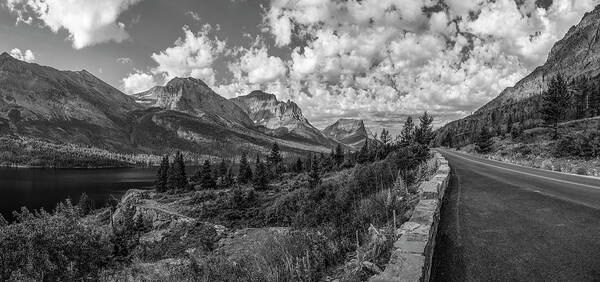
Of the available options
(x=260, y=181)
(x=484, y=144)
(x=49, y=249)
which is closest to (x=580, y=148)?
(x=484, y=144)

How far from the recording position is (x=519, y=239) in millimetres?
6031

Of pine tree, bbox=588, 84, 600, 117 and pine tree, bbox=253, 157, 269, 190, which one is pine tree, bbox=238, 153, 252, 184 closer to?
pine tree, bbox=253, 157, 269, 190

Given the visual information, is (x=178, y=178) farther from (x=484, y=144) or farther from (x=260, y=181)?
(x=484, y=144)

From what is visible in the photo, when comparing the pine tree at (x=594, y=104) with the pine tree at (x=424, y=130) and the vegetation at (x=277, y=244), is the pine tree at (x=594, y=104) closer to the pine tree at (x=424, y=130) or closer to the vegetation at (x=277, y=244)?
the pine tree at (x=424, y=130)

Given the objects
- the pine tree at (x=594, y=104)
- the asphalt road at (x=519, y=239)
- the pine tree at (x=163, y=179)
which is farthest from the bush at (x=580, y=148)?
the pine tree at (x=163, y=179)

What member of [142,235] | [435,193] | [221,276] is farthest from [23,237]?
[142,235]

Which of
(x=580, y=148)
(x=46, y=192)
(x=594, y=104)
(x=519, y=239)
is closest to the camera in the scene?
(x=519, y=239)

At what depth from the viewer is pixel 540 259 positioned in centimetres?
502

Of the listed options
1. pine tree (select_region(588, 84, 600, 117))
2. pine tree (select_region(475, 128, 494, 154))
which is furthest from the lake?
pine tree (select_region(588, 84, 600, 117))

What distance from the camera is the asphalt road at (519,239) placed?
4.68m

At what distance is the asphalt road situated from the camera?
15.4ft

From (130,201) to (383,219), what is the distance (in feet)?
226

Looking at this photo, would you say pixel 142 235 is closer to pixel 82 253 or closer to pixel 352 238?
pixel 82 253

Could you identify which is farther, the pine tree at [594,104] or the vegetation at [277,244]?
the pine tree at [594,104]
